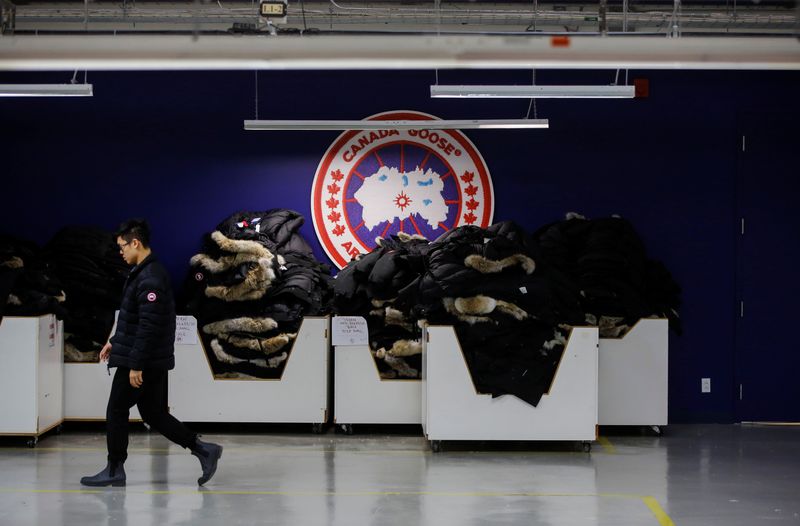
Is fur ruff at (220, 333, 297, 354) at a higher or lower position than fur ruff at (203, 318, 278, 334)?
lower

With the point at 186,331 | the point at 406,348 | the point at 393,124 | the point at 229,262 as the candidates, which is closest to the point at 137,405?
the point at 186,331

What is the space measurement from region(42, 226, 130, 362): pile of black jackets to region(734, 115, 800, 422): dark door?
4.99 metres

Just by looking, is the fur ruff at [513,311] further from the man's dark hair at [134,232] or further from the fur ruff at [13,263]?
the fur ruff at [13,263]

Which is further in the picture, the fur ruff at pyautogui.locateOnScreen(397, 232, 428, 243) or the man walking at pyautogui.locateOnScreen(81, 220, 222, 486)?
the fur ruff at pyautogui.locateOnScreen(397, 232, 428, 243)

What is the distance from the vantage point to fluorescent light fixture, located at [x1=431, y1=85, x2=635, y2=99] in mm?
7539

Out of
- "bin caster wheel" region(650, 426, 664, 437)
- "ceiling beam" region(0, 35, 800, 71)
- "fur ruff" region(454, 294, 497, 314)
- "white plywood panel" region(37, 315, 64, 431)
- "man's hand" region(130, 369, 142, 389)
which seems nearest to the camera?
"ceiling beam" region(0, 35, 800, 71)

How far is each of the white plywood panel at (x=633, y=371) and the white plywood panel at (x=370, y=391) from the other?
1.41 meters

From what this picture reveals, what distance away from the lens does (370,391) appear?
321 inches

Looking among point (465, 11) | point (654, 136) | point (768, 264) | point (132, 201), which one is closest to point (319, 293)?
point (132, 201)

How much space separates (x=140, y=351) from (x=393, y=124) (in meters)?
3.03

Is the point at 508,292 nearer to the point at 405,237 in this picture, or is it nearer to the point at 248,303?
the point at 405,237

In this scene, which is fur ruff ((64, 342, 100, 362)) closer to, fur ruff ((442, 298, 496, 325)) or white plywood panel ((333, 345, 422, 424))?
white plywood panel ((333, 345, 422, 424))

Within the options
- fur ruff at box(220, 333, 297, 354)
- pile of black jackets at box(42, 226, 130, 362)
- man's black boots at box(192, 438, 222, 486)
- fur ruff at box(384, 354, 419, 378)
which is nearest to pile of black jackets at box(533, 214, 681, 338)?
fur ruff at box(384, 354, 419, 378)

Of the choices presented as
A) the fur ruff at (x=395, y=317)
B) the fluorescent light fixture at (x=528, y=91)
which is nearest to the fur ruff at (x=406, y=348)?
the fur ruff at (x=395, y=317)
